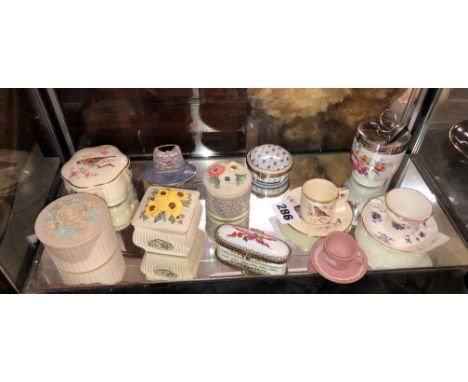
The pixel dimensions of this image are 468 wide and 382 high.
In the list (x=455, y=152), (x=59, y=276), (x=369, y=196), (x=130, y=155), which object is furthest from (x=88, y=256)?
(x=455, y=152)

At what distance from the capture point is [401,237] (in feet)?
3.66

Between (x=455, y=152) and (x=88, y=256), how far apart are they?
117 cm

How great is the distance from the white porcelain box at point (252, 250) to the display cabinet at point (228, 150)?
0.03 metres

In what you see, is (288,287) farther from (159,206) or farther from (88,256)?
(88,256)

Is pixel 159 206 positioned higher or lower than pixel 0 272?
higher

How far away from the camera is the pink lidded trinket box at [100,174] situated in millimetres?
1110

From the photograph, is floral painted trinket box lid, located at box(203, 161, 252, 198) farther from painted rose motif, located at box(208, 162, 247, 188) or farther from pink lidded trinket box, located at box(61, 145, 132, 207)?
pink lidded trinket box, located at box(61, 145, 132, 207)

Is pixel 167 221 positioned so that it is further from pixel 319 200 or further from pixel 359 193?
pixel 359 193

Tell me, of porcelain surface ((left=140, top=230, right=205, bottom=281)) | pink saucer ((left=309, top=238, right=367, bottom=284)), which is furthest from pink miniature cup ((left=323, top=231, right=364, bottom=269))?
porcelain surface ((left=140, top=230, right=205, bottom=281))

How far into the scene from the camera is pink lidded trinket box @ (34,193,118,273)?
0.97m

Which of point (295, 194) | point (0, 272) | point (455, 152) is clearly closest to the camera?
point (0, 272)

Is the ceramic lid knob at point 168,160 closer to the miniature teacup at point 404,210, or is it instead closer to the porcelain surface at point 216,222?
the porcelain surface at point 216,222

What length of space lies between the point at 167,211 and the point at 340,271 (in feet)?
1.50

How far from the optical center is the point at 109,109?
1.25 meters
